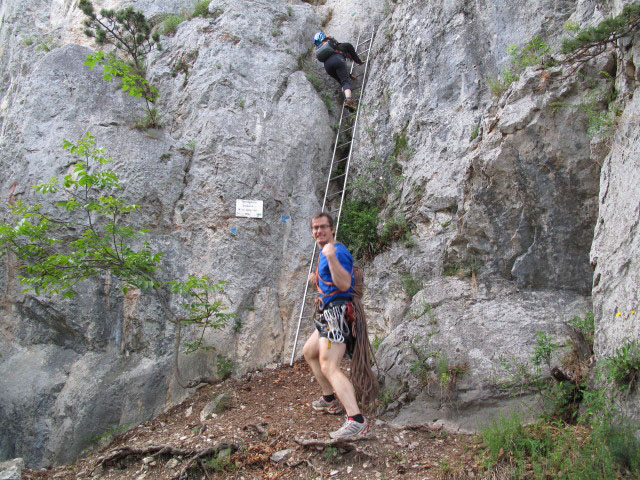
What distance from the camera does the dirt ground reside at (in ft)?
13.3

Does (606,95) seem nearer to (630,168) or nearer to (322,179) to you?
(630,168)

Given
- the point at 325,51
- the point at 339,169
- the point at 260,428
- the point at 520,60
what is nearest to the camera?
the point at 260,428

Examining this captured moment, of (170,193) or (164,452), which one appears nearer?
(164,452)

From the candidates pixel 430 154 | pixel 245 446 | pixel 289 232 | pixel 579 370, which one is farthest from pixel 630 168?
pixel 289 232

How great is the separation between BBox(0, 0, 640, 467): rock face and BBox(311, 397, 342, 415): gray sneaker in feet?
2.05

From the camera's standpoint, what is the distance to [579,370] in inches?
166

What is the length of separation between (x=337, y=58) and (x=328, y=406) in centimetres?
649

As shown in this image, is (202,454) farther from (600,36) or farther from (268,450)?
(600,36)

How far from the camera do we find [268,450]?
445 cm

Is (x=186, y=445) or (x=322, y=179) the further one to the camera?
(x=322, y=179)

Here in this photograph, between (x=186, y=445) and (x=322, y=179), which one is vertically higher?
(x=322, y=179)

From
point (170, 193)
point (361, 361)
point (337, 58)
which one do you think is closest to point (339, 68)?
point (337, 58)

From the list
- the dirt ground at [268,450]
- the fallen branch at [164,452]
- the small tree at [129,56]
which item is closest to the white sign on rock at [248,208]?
the small tree at [129,56]

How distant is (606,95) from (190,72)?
677 cm
